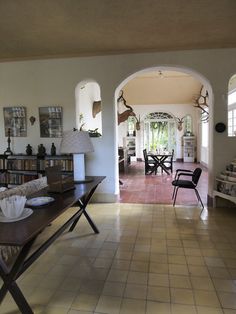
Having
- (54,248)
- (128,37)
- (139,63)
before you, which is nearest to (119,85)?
(139,63)

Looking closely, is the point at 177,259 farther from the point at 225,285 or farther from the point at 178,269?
the point at 225,285

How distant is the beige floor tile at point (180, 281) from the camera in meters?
2.21

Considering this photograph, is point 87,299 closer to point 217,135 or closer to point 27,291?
point 27,291

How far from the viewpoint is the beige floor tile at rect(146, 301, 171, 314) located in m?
1.88

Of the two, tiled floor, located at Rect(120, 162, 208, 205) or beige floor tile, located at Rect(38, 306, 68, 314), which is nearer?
beige floor tile, located at Rect(38, 306, 68, 314)

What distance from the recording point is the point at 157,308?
1.92 metres

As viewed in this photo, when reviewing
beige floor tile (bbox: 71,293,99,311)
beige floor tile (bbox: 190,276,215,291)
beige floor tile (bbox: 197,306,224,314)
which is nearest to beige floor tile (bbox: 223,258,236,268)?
beige floor tile (bbox: 190,276,215,291)

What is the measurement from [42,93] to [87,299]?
3.94 metres

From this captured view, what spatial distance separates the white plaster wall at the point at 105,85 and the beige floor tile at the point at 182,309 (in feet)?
9.69

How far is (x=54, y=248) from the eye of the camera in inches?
117

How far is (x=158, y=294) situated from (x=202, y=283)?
45 centimetres

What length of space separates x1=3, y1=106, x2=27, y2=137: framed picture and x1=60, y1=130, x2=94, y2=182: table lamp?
223 centimetres

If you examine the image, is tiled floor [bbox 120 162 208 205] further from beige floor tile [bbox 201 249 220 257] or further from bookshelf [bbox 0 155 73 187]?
beige floor tile [bbox 201 249 220 257]

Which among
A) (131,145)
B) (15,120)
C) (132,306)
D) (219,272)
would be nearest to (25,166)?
(15,120)
